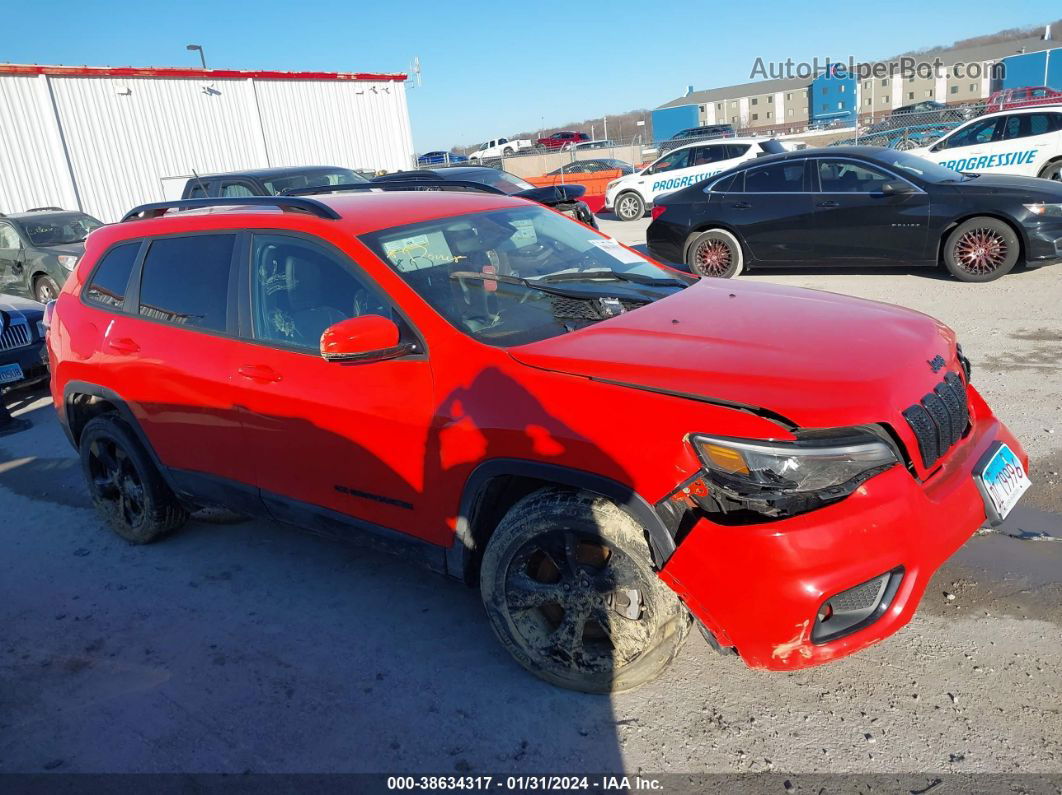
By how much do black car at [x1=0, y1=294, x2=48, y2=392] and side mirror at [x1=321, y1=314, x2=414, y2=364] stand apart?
569 centimetres

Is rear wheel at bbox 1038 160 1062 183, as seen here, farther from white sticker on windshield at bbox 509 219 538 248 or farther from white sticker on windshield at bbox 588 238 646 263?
white sticker on windshield at bbox 509 219 538 248

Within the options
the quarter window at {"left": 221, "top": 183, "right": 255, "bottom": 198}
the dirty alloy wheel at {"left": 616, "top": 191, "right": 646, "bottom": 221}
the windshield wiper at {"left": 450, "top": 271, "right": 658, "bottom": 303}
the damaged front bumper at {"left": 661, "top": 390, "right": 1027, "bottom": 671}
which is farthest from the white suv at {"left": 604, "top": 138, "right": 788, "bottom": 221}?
the damaged front bumper at {"left": 661, "top": 390, "right": 1027, "bottom": 671}

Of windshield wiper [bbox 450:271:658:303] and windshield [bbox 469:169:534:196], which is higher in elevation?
windshield [bbox 469:169:534:196]

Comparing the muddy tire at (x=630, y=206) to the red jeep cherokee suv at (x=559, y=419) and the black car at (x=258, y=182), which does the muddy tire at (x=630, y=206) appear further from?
the red jeep cherokee suv at (x=559, y=419)

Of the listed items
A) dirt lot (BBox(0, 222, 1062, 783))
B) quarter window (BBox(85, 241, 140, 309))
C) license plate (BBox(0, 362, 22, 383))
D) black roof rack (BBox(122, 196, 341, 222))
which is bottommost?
dirt lot (BBox(0, 222, 1062, 783))

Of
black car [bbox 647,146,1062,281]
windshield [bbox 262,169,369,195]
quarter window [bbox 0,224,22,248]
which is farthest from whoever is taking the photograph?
quarter window [bbox 0,224,22,248]

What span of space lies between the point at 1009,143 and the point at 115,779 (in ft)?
47.6

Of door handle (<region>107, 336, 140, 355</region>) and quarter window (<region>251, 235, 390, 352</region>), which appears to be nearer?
quarter window (<region>251, 235, 390, 352</region>)

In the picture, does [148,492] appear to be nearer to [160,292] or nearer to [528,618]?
[160,292]

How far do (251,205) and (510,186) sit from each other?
8.19 m

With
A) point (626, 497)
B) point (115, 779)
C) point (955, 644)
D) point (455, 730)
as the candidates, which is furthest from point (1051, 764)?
point (115, 779)

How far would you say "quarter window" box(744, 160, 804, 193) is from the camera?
9242mm

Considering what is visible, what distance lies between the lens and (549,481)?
263 cm

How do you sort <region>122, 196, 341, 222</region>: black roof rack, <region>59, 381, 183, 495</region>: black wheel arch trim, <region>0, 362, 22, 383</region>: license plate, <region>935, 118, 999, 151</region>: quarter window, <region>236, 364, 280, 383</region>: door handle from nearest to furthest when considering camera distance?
1. <region>236, 364, 280, 383</region>: door handle
2. <region>122, 196, 341, 222</region>: black roof rack
3. <region>59, 381, 183, 495</region>: black wheel arch trim
4. <region>0, 362, 22, 383</region>: license plate
5. <region>935, 118, 999, 151</region>: quarter window
